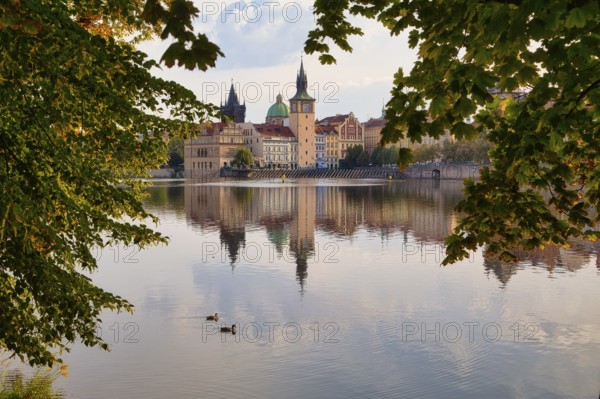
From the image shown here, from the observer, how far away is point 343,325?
2161 centimetres

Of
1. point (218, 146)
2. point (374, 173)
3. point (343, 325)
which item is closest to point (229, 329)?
point (343, 325)

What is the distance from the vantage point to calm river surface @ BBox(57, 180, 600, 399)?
16753 millimetres

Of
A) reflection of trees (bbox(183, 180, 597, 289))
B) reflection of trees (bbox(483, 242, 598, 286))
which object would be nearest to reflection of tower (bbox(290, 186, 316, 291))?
reflection of trees (bbox(183, 180, 597, 289))

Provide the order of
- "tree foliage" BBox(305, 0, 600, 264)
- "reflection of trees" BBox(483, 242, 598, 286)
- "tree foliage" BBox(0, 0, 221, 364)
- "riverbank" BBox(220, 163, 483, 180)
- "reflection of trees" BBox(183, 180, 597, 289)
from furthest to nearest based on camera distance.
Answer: "riverbank" BBox(220, 163, 483, 180) → "reflection of trees" BBox(183, 180, 597, 289) → "reflection of trees" BBox(483, 242, 598, 286) → "tree foliage" BBox(0, 0, 221, 364) → "tree foliage" BBox(305, 0, 600, 264)

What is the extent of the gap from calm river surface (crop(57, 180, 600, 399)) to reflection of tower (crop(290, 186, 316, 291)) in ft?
0.78

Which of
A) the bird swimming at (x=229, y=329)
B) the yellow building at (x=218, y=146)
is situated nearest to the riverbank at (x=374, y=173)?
the yellow building at (x=218, y=146)

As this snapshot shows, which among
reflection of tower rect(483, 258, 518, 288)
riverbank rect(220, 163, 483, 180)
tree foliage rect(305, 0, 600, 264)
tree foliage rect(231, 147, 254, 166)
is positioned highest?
tree foliage rect(231, 147, 254, 166)

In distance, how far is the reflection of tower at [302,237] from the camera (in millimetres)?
31781

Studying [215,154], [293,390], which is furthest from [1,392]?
[215,154]

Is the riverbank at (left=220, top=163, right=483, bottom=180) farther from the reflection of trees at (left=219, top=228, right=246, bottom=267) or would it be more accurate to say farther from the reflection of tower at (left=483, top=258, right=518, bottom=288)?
the reflection of tower at (left=483, top=258, right=518, bottom=288)

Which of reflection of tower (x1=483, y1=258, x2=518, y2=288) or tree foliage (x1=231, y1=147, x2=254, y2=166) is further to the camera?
tree foliage (x1=231, y1=147, x2=254, y2=166)

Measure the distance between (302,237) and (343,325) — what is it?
22682 mm

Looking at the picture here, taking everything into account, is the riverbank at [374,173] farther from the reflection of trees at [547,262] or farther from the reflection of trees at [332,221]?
the reflection of trees at [547,262]

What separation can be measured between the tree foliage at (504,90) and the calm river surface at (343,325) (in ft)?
24.5
